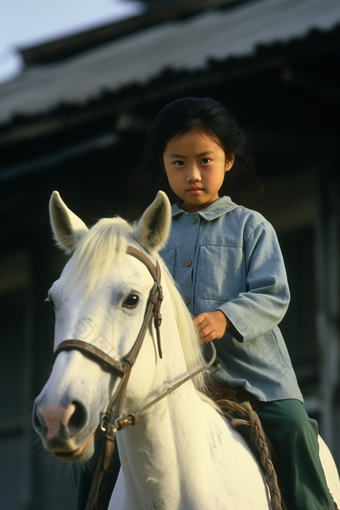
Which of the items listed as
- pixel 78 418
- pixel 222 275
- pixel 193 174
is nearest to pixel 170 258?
pixel 222 275

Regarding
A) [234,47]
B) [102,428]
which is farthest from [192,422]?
[234,47]

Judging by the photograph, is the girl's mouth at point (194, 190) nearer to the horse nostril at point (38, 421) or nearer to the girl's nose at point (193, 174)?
the girl's nose at point (193, 174)

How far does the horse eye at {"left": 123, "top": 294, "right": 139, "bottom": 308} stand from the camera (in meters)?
1.90

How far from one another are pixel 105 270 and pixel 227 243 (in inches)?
28.5

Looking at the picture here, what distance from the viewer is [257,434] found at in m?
2.26

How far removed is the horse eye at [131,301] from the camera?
6.23 ft

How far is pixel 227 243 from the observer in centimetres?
249

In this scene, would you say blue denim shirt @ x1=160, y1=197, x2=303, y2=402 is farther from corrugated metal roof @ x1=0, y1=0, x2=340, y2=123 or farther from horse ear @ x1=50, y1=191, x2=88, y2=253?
corrugated metal roof @ x1=0, y1=0, x2=340, y2=123

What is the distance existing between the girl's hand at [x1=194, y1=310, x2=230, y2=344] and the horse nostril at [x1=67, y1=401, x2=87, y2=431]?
0.59 metres

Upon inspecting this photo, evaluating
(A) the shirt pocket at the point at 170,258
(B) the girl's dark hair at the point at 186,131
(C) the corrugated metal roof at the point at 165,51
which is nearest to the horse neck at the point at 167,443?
(A) the shirt pocket at the point at 170,258

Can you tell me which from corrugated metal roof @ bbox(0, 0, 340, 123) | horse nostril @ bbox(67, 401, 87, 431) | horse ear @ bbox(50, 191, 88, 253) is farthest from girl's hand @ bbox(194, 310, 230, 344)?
corrugated metal roof @ bbox(0, 0, 340, 123)

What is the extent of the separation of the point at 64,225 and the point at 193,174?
561 mm

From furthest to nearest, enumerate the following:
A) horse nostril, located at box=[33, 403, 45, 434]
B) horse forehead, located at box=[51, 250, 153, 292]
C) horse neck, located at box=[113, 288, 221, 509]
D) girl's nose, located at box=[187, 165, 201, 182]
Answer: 1. girl's nose, located at box=[187, 165, 201, 182]
2. horse neck, located at box=[113, 288, 221, 509]
3. horse forehead, located at box=[51, 250, 153, 292]
4. horse nostril, located at box=[33, 403, 45, 434]

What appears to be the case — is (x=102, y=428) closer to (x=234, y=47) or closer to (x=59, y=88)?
(x=234, y=47)
